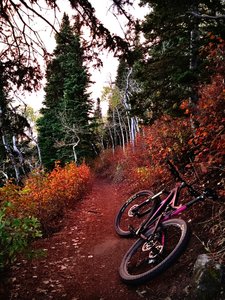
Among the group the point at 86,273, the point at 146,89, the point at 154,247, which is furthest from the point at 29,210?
the point at 146,89

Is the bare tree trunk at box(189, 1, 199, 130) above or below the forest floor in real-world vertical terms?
above

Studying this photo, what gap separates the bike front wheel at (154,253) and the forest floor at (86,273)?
0.18 m

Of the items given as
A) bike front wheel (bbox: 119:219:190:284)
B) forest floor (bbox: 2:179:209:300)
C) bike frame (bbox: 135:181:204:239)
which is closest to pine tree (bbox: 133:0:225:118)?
bike frame (bbox: 135:181:204:239)

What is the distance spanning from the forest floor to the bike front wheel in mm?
175

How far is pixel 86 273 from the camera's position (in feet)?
16.3

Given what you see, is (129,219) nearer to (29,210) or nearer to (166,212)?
(29,210)

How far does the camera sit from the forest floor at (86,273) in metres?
3.85

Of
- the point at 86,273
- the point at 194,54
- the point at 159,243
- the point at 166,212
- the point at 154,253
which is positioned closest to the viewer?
the point at 154,253

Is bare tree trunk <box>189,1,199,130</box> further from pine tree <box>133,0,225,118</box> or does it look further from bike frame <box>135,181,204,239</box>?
bike frame <box>135,181,204,239</box>

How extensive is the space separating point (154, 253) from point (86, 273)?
150 centimetres

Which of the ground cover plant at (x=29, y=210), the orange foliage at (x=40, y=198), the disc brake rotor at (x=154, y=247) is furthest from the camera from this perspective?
the orange foliage at (x=40, y=198)

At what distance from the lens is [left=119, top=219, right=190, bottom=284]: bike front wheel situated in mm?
3920

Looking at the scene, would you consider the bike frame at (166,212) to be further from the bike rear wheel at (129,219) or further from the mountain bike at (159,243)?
the bike rear wheel at (129,219)

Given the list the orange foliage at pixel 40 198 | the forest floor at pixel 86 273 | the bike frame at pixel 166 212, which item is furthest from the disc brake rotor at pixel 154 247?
the orange foliage at pixel 40 198
